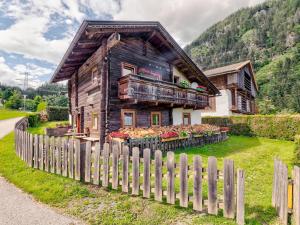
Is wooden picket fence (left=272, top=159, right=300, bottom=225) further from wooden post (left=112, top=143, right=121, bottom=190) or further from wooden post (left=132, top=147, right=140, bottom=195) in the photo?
wooden post (left=112, top=143, right=121, bottom=190)

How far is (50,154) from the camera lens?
7188 mm

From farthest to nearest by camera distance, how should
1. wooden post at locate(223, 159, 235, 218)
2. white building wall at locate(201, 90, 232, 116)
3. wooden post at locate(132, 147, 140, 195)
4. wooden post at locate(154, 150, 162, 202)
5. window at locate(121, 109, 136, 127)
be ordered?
white building wall at locate(201, 90, 232, 116) < window at locate(121, 109, 136, 127) < wooden post at locate(132, 147, 140, 195) < wooden post at locate(154, 150, 162, 202) < wooden post at locate(223, 159, 235, 218)

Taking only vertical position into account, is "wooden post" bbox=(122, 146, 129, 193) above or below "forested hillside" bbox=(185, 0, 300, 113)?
below

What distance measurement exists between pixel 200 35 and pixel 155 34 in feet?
503

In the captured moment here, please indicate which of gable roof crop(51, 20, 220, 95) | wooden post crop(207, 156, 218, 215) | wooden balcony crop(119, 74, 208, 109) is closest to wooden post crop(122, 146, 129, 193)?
wooden post crop(207, 156, 218, 215)

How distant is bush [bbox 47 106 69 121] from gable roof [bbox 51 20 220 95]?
671 inches

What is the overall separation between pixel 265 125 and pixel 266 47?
105076 mm

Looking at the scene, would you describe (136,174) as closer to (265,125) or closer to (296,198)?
(296,198)

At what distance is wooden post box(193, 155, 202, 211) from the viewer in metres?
4.55

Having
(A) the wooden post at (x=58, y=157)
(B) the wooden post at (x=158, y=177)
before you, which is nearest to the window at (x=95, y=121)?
(A) the wooden post at (x=58, y=157)

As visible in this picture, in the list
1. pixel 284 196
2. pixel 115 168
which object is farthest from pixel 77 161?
pixel 284 196

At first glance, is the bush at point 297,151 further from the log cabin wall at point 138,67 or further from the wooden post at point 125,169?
the log cabin wall at point 138,67

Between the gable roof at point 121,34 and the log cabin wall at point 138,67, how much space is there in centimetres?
76

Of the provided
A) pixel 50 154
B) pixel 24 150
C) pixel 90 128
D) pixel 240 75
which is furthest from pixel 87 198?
pixel 240 75
